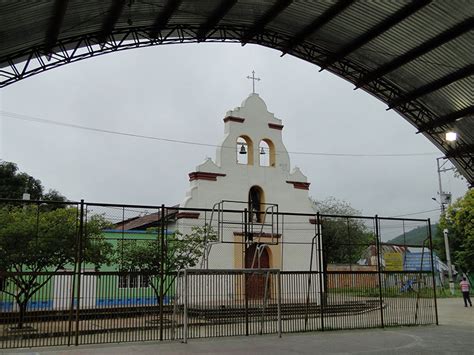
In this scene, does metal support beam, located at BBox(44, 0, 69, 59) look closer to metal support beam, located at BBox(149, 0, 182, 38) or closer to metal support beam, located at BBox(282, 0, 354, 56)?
metal support beam, located at BBox(149, 0, 182, 38)

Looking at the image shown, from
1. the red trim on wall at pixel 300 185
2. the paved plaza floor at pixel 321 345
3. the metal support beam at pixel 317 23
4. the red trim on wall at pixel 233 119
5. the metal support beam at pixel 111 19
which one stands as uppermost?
the metal support beam at pixel 317 23

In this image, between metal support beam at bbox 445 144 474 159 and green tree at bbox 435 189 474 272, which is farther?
green tree at bbox 435 189 474 272

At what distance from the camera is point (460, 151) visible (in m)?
24.0

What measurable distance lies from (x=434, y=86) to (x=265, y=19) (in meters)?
7.36

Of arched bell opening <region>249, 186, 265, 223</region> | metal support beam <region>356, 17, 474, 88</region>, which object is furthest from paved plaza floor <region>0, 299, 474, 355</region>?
arched bell opening <region>249, 186, 265, 223</region>

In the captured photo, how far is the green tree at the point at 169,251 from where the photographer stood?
19905mm

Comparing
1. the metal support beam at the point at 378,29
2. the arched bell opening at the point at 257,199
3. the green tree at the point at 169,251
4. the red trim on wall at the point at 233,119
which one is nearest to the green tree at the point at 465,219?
the arched bell opening at the point at 257,199

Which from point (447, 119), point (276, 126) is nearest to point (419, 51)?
point (447, 119)

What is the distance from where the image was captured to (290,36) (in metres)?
20.4

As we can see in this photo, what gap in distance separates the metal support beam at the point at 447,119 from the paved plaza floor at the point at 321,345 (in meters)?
9.16

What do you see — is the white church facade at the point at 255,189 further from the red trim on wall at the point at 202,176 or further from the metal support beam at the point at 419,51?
the metal support beam at the point at 419,51

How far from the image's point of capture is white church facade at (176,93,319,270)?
88.3 ft

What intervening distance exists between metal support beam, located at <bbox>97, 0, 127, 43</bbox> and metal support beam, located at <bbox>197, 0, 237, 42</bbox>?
3.34 metres

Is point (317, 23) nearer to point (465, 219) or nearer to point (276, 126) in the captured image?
point (276, 126)
